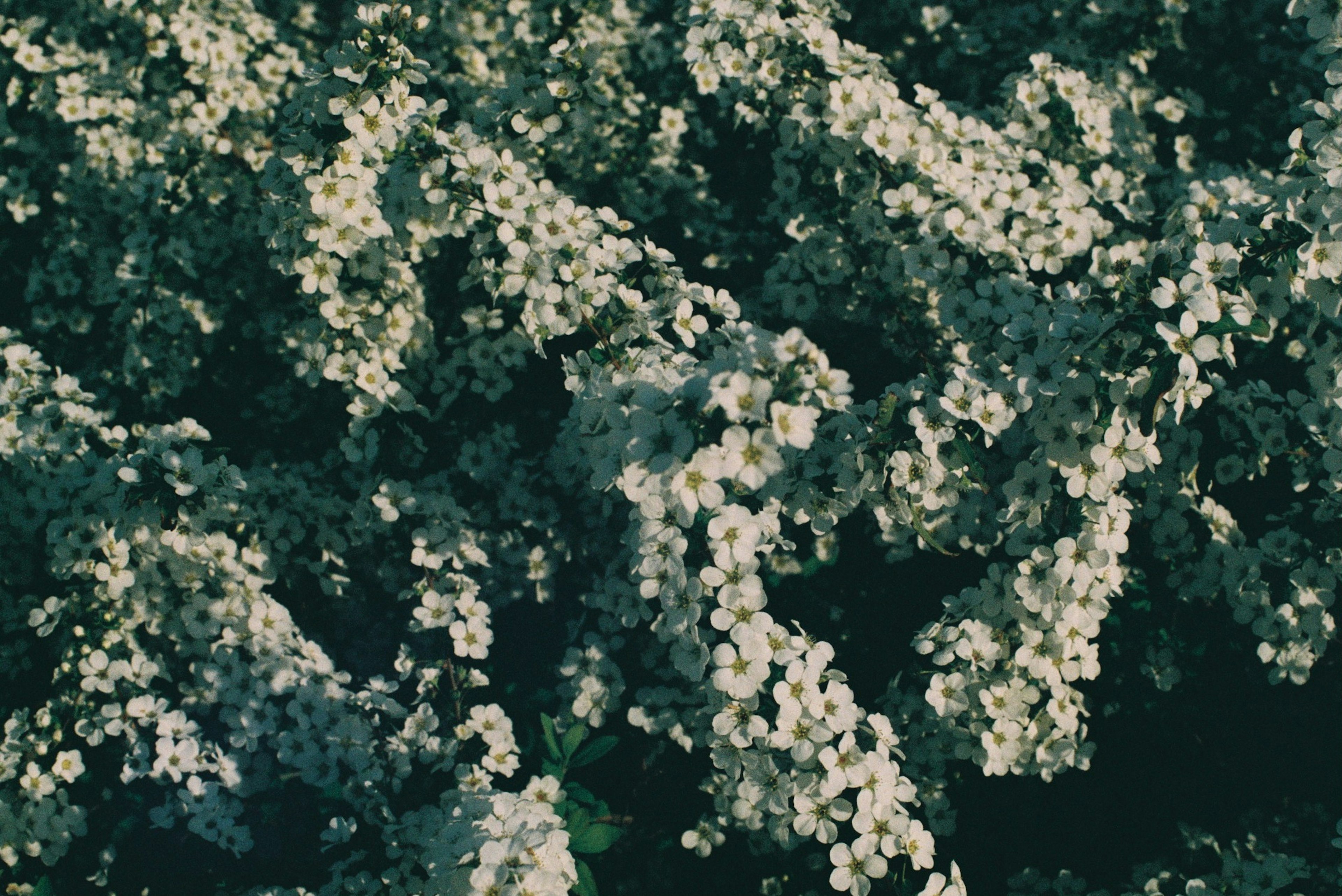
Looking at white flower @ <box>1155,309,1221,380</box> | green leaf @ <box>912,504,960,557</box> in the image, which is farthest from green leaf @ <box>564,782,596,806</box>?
white flower @ <box>1155,309,1221,380</box>

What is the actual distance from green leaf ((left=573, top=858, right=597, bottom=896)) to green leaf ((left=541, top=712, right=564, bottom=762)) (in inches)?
15.6

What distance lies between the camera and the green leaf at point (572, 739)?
336 centimetres

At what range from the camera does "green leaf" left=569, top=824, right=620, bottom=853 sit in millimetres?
3041

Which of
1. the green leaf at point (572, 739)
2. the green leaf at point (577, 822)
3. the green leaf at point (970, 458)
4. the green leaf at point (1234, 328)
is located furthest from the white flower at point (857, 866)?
the green leaf at point (1234, 328)

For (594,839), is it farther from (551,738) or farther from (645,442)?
(645,442)

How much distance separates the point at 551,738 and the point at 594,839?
1.44ft

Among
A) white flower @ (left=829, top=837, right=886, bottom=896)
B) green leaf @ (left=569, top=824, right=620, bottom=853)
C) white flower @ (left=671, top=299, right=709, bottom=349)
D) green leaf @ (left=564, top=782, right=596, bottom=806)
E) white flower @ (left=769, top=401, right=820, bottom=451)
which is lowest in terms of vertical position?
green leaf @ (left=564, top=782, right=596, bottom=806)

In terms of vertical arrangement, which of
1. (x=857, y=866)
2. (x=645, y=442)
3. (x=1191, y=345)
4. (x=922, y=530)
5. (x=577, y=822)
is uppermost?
(x=1191, y=345)

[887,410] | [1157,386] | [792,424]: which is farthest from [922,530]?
[792,424]

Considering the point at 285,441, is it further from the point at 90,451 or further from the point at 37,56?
the point at 37,56

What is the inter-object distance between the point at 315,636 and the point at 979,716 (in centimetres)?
300

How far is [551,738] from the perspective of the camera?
338 centimetres

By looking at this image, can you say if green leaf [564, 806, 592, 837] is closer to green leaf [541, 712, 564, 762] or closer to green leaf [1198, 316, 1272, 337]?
green leaf [541, 712, 564, 762]

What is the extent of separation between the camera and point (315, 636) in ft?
14.4
